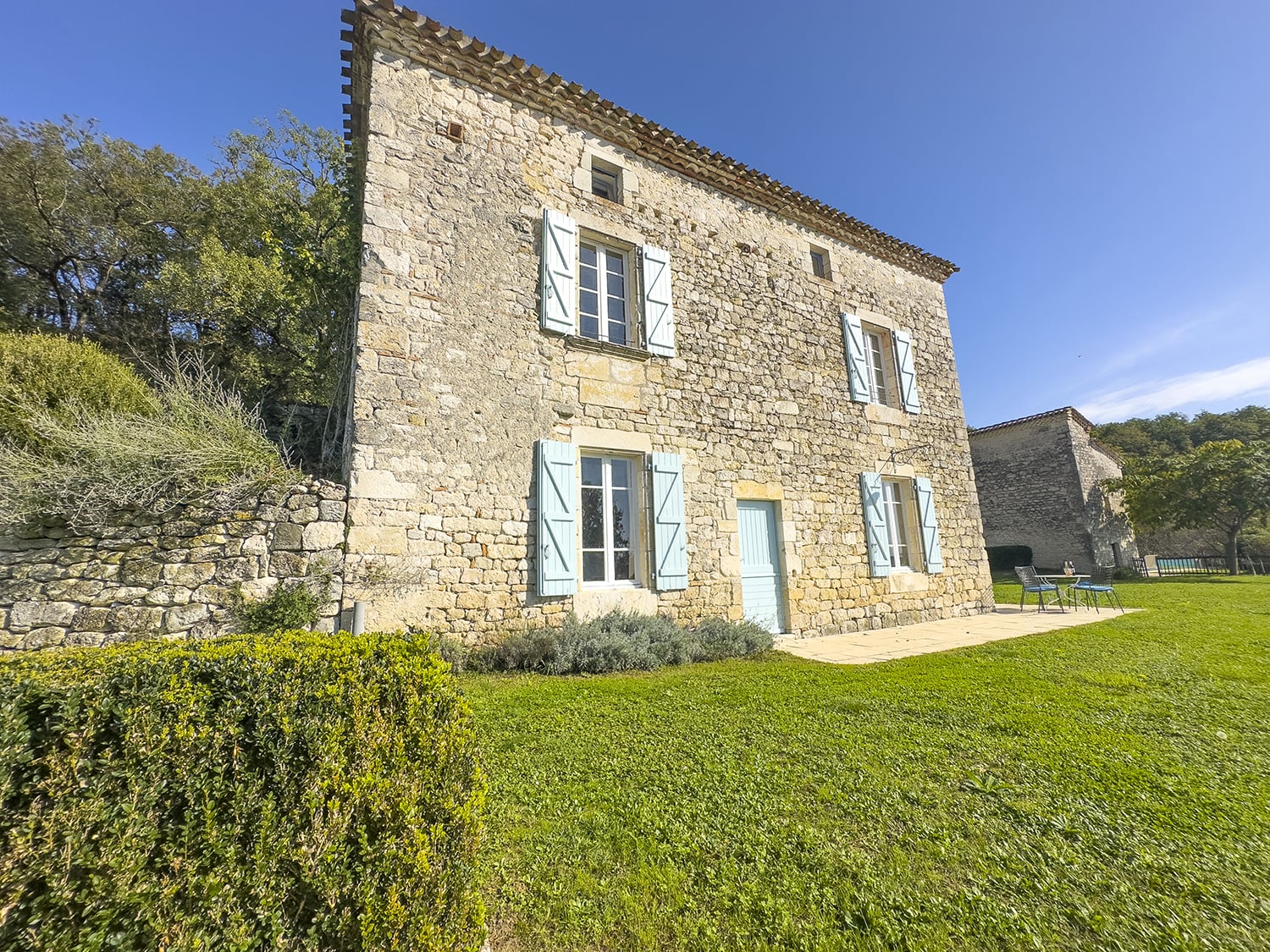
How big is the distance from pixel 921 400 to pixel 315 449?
9941 millimetres

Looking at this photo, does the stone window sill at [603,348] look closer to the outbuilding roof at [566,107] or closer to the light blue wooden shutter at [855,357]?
the outbuilding roof at [566,107]

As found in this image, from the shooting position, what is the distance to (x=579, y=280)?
258 inches

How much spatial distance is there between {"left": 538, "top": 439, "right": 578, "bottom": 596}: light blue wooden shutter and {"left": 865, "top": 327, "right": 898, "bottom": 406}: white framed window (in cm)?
616

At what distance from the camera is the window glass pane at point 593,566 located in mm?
5770

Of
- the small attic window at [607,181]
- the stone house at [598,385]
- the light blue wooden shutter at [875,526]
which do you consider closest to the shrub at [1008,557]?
the stone house at [598,385]

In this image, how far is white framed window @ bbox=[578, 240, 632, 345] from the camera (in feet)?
21.2

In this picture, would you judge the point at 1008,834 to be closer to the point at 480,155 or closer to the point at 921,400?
the point at 480,155

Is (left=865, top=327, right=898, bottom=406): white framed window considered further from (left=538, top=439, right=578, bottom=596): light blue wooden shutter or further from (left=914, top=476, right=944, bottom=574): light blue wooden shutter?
(left=538, top=439, right=578, bottom=596): light blue wooden shutter

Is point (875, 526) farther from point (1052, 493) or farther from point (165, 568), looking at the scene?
point (1052, 493)

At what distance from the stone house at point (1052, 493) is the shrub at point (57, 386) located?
2360 cm

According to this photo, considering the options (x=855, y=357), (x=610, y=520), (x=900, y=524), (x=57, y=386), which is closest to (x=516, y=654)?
(x=610, y=520)

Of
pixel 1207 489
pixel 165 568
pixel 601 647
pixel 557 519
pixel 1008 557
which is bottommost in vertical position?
pixel 601 647

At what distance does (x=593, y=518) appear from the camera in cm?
591

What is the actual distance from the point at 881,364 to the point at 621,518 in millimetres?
6329
